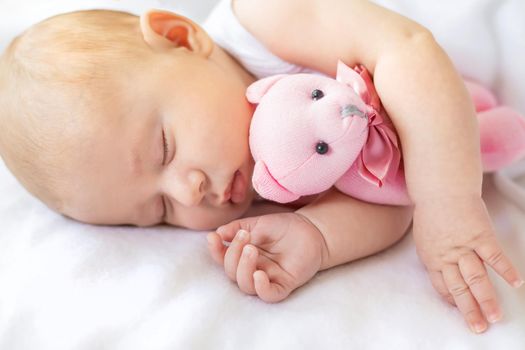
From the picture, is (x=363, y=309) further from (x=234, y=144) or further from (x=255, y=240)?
(x=234, y=144)

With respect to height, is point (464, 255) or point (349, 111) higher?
point (349, 111)

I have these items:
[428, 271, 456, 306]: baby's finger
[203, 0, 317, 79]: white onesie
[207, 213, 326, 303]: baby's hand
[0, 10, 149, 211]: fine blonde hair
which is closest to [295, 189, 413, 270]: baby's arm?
[207, 213, 326, 303]: baby's hand

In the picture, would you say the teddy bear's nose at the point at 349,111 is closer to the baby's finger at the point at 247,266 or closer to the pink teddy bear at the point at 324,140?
the pink teddy bear at the point at 324,140

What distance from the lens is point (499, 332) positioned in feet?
2.93

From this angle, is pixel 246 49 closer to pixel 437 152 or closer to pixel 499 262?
pixel 437 152

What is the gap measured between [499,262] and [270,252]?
34cm

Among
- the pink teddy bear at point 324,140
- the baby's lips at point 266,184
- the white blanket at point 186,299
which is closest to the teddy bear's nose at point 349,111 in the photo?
the pink teddy bear at point 324,140

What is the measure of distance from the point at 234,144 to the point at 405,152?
0.90 ft

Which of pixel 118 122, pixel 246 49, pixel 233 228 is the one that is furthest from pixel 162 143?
pixel 246 49

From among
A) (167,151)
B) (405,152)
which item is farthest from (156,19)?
(405,152)

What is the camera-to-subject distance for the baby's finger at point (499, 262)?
924mm

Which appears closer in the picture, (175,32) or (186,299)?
(186,299)

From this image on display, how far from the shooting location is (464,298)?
93 cm

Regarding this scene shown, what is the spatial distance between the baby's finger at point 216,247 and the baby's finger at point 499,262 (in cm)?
39
